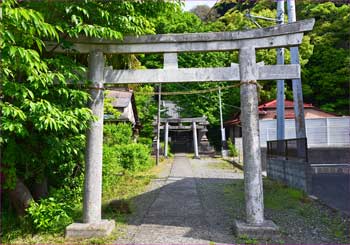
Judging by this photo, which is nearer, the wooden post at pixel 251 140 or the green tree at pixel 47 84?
the green tree at pixel 47 84

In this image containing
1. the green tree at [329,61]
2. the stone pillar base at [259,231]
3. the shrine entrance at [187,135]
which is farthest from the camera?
the shrine entrance at [187,135]

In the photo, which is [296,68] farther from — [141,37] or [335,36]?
[335,36]

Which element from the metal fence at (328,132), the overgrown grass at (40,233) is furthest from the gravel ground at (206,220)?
the metal fence at (328,132)

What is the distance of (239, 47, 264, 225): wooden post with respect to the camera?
5.18 m

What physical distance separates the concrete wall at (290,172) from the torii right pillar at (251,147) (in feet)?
14.6

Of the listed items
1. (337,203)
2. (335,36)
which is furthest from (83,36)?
(335,36)

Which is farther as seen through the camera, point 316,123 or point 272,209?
point 316,123

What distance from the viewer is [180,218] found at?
6508 millimetres

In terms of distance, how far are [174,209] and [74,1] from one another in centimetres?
508

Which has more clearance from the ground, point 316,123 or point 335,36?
point 335,36

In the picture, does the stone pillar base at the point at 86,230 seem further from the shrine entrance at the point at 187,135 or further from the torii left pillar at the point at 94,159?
the shrine entrance at the point at 187,135

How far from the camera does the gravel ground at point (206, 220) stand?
5.18 m

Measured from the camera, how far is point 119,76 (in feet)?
18.2

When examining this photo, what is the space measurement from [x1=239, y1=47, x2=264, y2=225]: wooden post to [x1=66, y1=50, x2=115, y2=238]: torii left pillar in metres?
2.55
